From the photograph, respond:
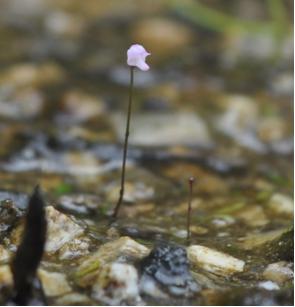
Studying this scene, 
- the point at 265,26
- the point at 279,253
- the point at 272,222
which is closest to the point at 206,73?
the point at 265,26

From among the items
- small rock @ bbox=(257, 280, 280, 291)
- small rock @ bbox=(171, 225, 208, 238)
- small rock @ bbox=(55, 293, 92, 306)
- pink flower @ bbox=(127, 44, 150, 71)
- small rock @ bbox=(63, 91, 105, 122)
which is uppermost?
pink flower @ bbox=(127, 44, 150, 71)

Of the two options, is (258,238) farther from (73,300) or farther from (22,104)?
(22,104)

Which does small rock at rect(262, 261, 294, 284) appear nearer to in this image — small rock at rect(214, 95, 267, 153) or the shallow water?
the shallow water

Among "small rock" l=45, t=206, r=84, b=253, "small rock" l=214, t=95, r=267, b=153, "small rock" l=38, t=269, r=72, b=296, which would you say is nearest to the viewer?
"small rock" l=38, t=269, r=72, b=296

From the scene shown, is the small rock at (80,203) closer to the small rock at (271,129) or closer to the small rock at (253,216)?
the small rock at (253,216)

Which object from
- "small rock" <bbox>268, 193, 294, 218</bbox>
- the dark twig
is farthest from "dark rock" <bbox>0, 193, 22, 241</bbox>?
"small rock" <bbox>268, 193, 294, 218</bbox>

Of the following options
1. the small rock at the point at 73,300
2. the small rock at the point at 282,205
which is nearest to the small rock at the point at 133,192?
the small rock at the point at 282,205

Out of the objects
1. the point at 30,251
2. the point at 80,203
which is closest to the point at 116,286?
the point at 30,251
